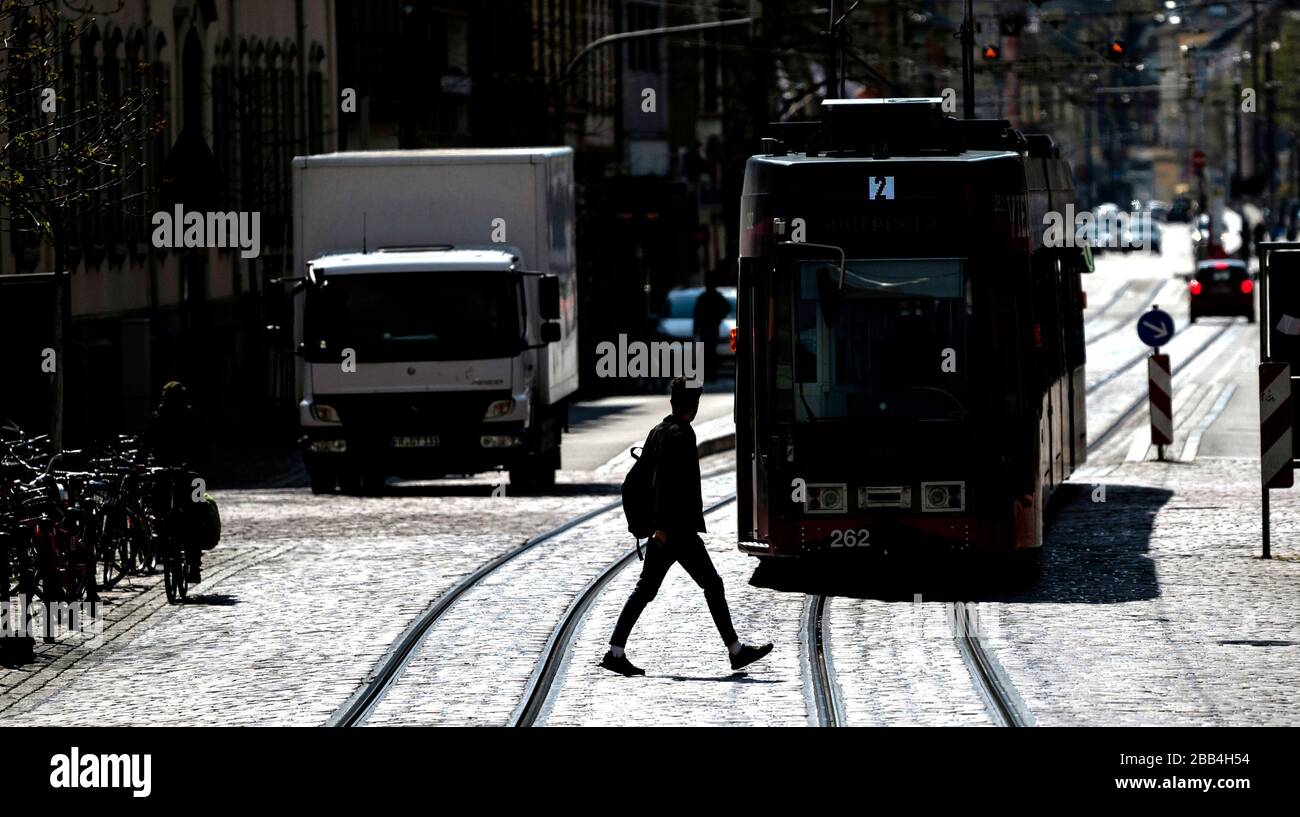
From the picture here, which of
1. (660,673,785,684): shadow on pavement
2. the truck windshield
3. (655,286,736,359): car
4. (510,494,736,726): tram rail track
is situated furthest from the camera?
(655,286,736,359): car

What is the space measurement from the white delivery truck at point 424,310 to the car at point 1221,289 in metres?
44.7

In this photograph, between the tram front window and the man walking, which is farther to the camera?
the tram front window

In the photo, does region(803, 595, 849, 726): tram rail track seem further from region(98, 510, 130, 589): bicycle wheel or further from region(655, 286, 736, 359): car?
region(655, 286, 736, 359): car

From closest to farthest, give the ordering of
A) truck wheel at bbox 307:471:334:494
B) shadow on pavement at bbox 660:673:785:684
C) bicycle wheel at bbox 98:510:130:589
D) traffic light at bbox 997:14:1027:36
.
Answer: shadow on pavement at bbox 660:673:785:684 < bicycle wheel at bbox 98:510:130:589 < truck wheel at bbox 307:471:334:494 < traffic light at bbox 997:14:1027:36

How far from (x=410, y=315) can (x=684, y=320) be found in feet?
85.4

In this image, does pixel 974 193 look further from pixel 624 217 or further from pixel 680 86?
pixel 680 86

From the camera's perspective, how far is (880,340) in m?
18.6

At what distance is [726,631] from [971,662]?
128cm

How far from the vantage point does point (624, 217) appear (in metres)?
59.1

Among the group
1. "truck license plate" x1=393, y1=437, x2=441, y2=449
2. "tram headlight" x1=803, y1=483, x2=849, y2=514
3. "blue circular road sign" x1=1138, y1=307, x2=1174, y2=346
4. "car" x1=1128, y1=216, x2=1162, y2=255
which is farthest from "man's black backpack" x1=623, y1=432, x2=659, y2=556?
"car" x1=1128, y1=216, x2=1162, y2=255

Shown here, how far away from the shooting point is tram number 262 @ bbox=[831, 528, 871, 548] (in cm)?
1869

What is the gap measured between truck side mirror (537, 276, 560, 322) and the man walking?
1335cm

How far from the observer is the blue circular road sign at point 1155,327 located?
108 ft

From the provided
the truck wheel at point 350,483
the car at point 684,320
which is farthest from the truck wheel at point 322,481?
the car at point 684,320
